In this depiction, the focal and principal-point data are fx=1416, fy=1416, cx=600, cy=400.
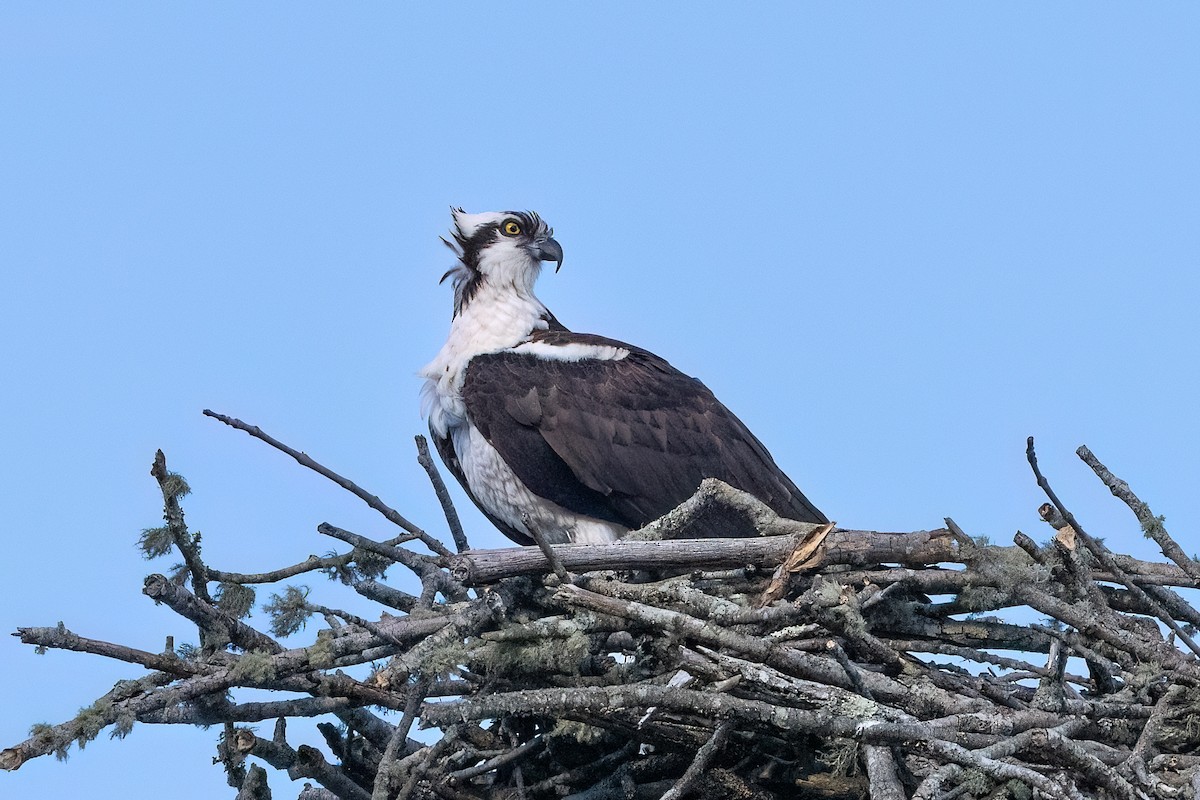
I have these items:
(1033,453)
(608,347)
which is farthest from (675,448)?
(1033,453)

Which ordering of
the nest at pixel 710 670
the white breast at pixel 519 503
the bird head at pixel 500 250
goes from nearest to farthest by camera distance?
the nest at pixel 710 670 < the white breast at pixel 519 503 < the bird head at pixel 500 250

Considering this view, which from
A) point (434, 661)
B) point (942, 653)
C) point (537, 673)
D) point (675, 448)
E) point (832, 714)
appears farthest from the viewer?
point (675, 448)

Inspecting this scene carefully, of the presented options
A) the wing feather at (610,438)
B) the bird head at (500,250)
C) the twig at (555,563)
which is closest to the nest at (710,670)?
the twig at (555,563)

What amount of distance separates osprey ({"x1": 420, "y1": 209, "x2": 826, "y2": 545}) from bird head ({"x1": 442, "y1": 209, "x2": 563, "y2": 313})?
14.9 inches

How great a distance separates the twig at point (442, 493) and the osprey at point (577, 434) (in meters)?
1.05

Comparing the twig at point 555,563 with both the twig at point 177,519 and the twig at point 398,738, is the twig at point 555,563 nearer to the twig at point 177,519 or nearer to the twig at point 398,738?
the twig at point 398,738

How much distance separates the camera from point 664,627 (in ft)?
15.1

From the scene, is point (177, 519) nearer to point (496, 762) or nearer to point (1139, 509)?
point (496, 762)

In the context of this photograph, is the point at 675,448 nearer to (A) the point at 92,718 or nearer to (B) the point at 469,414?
(B) the point at 469,414

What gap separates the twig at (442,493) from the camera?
5562 mm

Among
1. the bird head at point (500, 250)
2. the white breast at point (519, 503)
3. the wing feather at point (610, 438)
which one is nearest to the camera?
the wing feather at point (610, 438)

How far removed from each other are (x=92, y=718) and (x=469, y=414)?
304cm

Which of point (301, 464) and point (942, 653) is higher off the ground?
point (301, 464)

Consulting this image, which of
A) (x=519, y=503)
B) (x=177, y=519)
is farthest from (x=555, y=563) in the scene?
(x=519, y=503)
